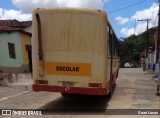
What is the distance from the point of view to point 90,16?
1123 cm

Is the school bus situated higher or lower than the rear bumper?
higher

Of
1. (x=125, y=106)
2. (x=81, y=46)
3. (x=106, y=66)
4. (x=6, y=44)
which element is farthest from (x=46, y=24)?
(x=6, y=44)

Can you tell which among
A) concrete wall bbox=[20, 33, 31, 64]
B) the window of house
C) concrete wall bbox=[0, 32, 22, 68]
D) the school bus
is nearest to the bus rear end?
the school bus

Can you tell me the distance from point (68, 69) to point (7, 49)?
14666 millimetres

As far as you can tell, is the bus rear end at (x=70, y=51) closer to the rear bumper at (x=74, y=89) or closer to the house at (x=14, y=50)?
the rear bumper at (x=74, y=89)

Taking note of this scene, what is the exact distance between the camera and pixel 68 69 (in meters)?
11.4

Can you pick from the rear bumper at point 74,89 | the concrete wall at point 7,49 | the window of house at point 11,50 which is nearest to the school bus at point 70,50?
the rear bumper at point 74,89

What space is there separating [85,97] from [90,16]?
4624 millimetres

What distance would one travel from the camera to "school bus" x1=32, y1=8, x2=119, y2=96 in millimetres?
11281

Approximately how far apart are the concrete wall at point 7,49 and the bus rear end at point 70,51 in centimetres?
1394

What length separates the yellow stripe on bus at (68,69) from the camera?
11351 millimetres

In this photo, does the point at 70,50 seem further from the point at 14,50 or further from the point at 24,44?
the point at 24,44

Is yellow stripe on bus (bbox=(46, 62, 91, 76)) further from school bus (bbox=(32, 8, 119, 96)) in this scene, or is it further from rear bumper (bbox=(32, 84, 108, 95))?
rear bumper (bbox=(32, 84, 108, 95))

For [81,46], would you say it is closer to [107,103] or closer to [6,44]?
[107,103]
